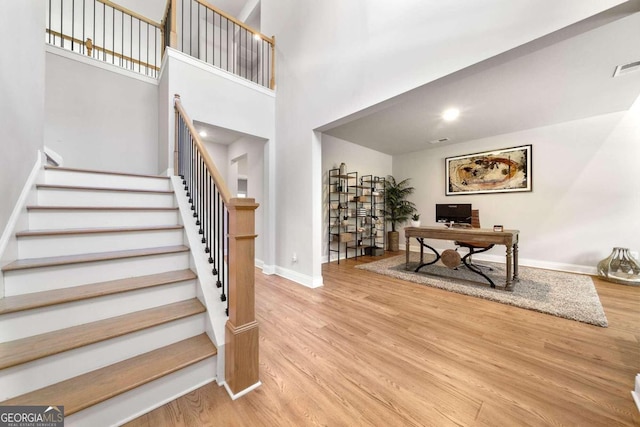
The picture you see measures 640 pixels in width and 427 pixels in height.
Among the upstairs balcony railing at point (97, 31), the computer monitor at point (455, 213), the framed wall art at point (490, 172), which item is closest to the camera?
the upstairs balcony railing at point (97, 31)

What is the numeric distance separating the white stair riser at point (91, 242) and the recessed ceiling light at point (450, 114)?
3.81 metres

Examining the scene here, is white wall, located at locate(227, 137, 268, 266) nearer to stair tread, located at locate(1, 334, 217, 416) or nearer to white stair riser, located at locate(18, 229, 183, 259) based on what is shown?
white stair riser, located at locate(18, 229, 183, 259)

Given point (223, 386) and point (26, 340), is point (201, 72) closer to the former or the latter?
point (26, 340)

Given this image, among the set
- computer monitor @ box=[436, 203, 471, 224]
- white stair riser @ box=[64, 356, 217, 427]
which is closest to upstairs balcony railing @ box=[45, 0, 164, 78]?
white stair riser @ box=[64, 356, 217, 427]

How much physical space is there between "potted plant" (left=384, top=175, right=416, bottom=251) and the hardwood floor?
3226 mm

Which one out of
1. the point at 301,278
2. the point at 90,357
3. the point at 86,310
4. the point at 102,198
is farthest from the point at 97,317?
the point at 301,278

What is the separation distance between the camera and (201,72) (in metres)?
2.93

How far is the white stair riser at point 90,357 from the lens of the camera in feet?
3.15

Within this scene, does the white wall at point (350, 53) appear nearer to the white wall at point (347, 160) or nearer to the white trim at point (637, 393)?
the white wall at point (347, 160)

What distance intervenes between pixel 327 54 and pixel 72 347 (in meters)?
3.43

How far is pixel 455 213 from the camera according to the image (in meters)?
4.57

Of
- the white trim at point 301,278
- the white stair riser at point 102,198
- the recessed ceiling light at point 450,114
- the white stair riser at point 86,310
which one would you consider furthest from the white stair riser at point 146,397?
the recessed ceiling light at point 450,114

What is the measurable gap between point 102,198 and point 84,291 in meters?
1.00

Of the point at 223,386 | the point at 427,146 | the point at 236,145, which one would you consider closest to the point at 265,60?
the point at 236,145
